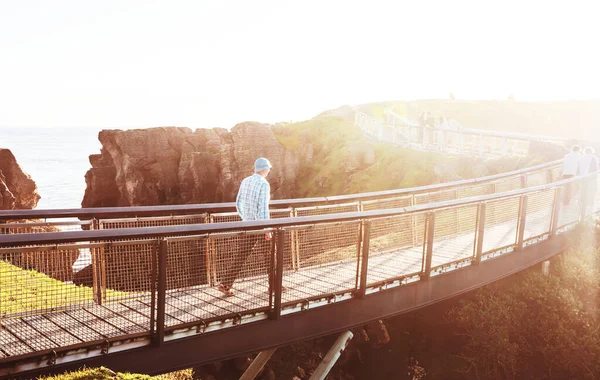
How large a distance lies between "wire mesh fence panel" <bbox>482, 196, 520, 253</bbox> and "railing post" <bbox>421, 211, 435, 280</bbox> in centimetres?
196

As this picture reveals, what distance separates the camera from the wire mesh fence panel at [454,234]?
8.77 metres

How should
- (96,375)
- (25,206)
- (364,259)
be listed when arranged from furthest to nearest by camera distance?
(25,206) → (364,259) → (96,375)

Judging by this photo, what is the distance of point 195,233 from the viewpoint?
5.84 metres

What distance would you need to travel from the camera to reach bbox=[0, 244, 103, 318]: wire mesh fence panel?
4.98m

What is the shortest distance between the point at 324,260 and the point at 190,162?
137 feet

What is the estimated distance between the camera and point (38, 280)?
536 cm

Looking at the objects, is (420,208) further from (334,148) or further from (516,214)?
(334,148)

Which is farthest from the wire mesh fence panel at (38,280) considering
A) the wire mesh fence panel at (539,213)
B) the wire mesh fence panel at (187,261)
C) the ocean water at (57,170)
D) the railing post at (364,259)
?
the ocean water at (57,170)

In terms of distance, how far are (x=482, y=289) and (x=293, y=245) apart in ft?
18.2

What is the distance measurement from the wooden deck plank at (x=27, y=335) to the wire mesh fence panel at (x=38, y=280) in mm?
82

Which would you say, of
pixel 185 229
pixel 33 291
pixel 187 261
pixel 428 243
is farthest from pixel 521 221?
pixel 33 291

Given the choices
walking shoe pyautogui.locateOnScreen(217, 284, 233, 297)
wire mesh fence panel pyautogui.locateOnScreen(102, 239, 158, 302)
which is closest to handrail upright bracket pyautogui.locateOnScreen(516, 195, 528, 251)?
walking shoe pyautogui.locateOnScreen(217, 284, 233, 297)

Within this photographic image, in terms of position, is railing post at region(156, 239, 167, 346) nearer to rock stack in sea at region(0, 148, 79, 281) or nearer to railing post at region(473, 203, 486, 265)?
rock stack in sea at region(0, 148, 79, 281)

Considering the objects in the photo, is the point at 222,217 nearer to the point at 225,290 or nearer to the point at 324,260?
the point at 324,260
